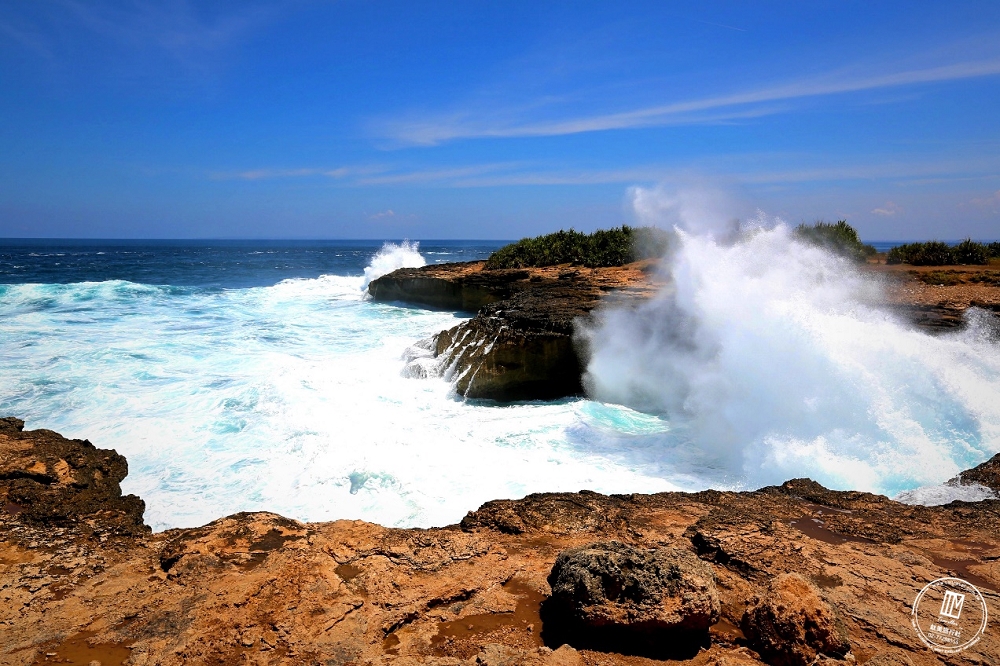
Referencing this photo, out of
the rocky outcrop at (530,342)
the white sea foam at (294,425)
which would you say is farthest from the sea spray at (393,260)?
the rocky outcrop at (530,342)

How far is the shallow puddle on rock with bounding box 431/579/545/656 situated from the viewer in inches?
119

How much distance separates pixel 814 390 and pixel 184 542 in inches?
329

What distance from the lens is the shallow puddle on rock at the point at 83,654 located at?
9.54 ft

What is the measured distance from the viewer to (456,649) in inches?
117

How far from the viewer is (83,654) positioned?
296cm

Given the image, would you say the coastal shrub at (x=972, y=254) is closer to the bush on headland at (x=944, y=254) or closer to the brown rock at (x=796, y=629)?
the bush on headland at (x=944, y=254)

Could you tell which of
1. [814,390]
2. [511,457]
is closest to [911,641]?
[511,457]

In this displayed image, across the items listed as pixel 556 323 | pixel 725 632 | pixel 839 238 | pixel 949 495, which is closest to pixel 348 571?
pixel 725 632

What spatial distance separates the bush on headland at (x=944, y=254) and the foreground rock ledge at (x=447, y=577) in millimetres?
12285

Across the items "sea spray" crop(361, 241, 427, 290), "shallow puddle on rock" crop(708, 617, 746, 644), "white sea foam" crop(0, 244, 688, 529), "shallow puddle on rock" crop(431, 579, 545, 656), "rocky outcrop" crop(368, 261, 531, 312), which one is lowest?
"white sea foam" crop(0, 244, 688, 529)

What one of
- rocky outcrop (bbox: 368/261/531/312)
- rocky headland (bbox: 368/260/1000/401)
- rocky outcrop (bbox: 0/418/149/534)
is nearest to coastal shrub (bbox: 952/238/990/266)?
rocky headland (bbox: 368/260/1000/401)

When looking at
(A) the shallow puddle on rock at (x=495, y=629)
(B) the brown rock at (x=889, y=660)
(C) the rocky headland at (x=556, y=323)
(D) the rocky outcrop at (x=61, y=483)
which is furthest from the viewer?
(C) the rocky headland at (x=556, y=323)

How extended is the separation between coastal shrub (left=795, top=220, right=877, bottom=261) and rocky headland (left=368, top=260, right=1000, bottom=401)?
0.73 m

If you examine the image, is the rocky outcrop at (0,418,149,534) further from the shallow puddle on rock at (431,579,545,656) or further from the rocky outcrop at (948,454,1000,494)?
the rocky outcrop at (948,454,1000,494)
